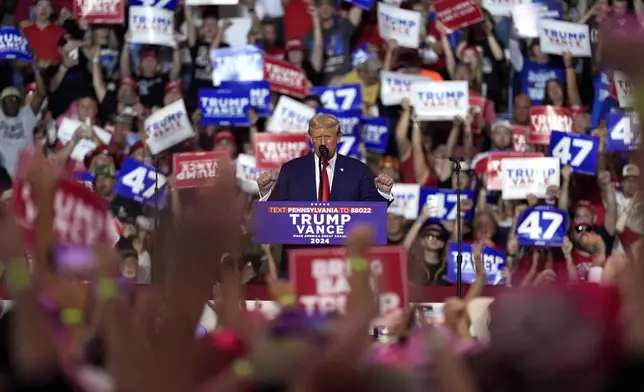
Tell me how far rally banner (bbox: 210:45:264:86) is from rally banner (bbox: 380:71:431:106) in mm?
1065

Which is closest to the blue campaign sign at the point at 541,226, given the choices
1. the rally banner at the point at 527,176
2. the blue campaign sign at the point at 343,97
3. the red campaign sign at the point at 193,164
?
the rally banner at the point at 527,176

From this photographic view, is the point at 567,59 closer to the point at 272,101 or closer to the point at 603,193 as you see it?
the point at 603,193

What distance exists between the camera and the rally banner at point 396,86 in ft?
37.8

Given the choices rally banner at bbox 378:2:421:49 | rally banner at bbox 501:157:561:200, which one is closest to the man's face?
rally banner at bbox 501:157:561:200

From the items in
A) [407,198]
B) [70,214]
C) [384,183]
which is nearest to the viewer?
[70,214]

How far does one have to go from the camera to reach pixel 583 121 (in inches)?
449

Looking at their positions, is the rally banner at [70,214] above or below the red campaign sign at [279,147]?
below

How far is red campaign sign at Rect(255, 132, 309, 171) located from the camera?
10672 millimetres

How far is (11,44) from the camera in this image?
11.6 metres

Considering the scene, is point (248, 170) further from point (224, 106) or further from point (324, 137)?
point (324, 137)

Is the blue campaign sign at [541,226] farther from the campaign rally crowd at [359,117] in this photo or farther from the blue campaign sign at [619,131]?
the blue campaign sign at [619,131]

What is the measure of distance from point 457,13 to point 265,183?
5.18 m

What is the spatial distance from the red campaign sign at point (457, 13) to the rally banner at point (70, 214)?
359 inches

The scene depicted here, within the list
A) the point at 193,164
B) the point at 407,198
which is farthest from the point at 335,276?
the point at 407,198
